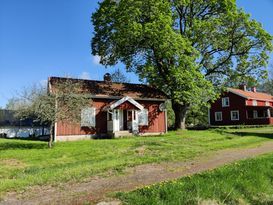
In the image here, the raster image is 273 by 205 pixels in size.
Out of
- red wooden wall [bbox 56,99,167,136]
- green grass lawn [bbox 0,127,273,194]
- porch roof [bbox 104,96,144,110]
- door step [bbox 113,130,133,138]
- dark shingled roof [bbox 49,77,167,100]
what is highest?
dark shingled roof [bbox 49,77,167,100]

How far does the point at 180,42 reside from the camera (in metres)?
27.0

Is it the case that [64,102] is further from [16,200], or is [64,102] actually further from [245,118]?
[245,118]

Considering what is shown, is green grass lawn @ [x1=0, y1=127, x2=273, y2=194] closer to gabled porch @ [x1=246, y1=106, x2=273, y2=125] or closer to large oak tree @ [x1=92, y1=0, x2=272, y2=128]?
large oak tree @ [x1=92, y1=0, x2=272, y2=128]

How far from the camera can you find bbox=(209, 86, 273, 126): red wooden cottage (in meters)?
49.6

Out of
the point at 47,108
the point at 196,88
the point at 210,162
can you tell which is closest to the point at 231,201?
the point at 210,162

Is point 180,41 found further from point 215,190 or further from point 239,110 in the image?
point 239,110

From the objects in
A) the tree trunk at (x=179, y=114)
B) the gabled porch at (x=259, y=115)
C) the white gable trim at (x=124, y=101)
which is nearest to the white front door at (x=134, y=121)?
the white gable trim at (x=124, y=101)

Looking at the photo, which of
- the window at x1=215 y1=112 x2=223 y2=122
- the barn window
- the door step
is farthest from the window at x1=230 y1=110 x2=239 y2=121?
the barn window

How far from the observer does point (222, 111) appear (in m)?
53.7

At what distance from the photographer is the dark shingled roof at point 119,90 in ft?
90.7

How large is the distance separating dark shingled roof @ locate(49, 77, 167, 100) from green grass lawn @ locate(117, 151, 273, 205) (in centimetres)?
1785

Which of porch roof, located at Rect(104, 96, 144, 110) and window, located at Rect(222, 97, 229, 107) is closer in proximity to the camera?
porch roof, located at Rect(104, 96, 144, 110)

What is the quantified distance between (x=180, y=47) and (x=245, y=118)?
1083 inches

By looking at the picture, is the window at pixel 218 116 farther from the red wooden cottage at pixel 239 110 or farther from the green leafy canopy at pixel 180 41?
the green leafy canopy at pixel 180 41
